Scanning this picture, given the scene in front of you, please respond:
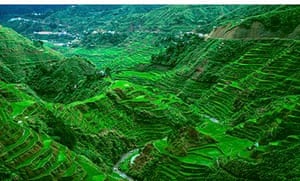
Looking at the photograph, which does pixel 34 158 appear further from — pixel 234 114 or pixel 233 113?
pixel 233 113

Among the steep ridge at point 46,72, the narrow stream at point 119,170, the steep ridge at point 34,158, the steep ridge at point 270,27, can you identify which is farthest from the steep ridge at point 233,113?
the steep ridge at point 46,72

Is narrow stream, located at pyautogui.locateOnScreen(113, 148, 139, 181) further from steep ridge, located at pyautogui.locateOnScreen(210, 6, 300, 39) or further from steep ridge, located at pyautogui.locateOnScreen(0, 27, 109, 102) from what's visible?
steep ridge, located at pyautogui.locateOnScreen(210, 6, 300, 39)

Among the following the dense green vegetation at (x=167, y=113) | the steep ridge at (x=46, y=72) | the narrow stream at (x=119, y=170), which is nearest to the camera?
the dense green vegetation at (x=167, y=113)

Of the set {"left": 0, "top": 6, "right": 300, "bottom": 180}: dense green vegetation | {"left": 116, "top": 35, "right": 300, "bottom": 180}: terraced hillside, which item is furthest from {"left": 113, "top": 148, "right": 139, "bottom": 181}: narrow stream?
{"left": 116, "top": 35, "right": 300, "bottom": 180}: terraced hillside

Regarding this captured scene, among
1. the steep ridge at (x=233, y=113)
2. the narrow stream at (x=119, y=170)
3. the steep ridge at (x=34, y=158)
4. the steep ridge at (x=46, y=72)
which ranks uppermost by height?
the steep ridge at (x=34, y=158)

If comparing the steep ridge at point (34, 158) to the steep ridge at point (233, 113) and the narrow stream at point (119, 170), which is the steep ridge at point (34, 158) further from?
the steep ridge at point (233, 113)

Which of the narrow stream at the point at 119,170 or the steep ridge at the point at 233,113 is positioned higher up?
the steep ridge at the point at 233,113

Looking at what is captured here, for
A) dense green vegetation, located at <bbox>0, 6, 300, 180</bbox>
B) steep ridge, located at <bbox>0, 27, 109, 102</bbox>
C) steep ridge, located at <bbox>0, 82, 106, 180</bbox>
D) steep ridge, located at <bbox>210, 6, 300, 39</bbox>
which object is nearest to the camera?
steep ridge, located at <bbox>0, 82, 106, 180</bbox>

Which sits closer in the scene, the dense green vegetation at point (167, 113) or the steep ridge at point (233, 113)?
the dense green vegetation at point (167, 113)

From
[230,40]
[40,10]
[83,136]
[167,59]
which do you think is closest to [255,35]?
[230,40]
